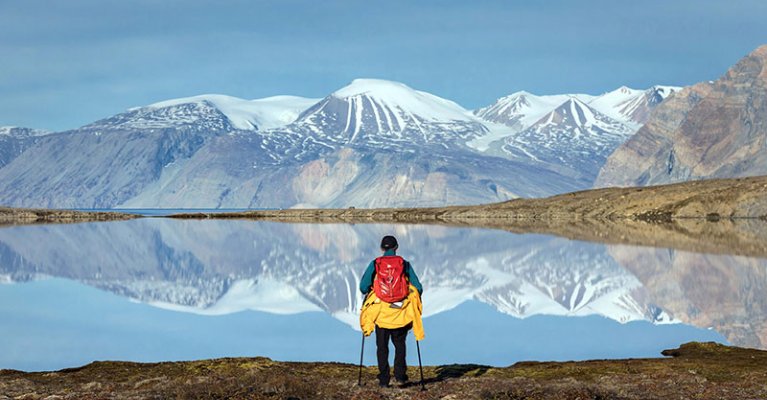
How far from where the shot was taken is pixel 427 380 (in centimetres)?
2225

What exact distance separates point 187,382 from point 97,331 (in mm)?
17762

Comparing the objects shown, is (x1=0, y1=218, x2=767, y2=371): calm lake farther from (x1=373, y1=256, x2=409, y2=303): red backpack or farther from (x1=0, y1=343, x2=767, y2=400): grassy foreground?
(x1=373, y1=256, x2=409, y2=303): red backpack

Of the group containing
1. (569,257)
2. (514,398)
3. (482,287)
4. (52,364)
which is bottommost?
(514,398)

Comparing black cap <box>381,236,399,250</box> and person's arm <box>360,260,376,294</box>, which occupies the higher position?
black cap <box>381,236,399,250</box>

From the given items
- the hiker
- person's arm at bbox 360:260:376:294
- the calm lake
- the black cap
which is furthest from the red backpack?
the calm lake

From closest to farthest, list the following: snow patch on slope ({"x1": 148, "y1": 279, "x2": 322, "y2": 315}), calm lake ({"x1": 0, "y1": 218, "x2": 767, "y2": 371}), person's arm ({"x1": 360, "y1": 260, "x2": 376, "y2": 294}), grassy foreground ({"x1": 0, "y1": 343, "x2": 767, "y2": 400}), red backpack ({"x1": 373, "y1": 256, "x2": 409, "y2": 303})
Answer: grassy foreground ({"x1": 0, "y1": 343, "x2": 767, "y2": 400})
red backpack ({"x1": 373, "y1": 256, "x2": 409, "y2": 303})
person's arm ({"x1": 360, "y1": 260, "x2": 376, "y2": 294})
calm lake ({"x1": 0, "y1": 218, "x2": 767, "y2": 371})
snow patch on slope ({"x1": 148, "y1": 279, "x2": 322, "y2": 315})

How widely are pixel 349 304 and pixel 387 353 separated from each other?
1215 inches

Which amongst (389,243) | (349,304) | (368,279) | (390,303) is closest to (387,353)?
(390,303)

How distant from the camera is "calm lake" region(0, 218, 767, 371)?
3247cm

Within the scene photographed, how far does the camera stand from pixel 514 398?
18.6 meters

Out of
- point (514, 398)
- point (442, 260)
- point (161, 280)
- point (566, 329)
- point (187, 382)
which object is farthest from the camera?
point (442, 260)

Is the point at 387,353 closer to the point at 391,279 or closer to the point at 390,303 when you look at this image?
the point at 390,303

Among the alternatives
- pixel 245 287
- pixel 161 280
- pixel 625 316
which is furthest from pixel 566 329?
pixel 161 280

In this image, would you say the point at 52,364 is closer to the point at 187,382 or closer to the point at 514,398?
the point at 187,382
